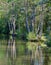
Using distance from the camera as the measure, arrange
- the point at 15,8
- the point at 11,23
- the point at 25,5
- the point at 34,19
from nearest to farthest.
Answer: the point at 34,19
the point at 25,5
the point at 15,8
the point at 11,23

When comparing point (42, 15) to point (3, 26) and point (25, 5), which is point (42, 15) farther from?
point (3, 26)

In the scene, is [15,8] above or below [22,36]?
above

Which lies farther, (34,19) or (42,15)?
(34,19)

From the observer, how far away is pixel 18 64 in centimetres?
1972

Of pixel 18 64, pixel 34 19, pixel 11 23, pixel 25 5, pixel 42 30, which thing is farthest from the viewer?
pixel 11 23

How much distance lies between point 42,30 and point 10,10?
15206mm

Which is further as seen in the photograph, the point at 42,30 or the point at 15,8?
the point at 15,8

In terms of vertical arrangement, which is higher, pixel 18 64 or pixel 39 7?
pixel 39 7

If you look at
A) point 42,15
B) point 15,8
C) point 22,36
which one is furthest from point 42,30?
point 15,8

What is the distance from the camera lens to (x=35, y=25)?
160 ft

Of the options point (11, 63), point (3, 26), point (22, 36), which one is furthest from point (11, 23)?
point (11, 63)

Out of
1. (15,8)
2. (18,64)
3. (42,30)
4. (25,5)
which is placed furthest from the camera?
(15,8)

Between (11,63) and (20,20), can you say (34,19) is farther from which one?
(11,63)

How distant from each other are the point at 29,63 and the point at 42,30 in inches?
984
